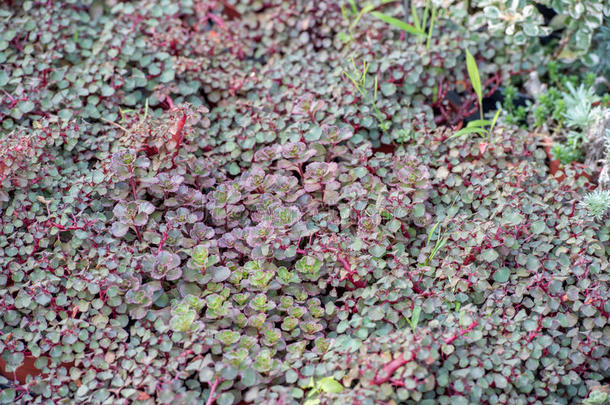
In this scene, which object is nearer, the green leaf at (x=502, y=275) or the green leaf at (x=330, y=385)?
the green leaf at (x=330, y=385)

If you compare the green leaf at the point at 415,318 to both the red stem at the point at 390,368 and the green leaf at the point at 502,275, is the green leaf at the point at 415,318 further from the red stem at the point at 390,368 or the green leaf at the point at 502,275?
Answer: the green leaf at the point at 502,275

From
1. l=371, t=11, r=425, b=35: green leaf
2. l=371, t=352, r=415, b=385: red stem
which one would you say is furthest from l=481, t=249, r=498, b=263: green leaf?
l=371, t=11, r=425, b=35: green leaf

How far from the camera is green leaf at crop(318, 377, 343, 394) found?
1.79 m

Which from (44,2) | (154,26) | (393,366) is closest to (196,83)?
(154,26)

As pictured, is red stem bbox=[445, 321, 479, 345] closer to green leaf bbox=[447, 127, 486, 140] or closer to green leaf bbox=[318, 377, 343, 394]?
green leaf bbox=[318, 377, 343, 394]

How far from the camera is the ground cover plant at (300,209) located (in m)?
1.89

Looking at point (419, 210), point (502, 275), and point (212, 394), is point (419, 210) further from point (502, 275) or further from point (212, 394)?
point (212, 394)

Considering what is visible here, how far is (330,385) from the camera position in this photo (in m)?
1.80

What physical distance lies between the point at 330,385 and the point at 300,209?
0.74 metres

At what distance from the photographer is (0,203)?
7.30 feet

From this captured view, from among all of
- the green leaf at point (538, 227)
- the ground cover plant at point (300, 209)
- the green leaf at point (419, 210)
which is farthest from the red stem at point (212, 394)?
the green leaf at point (538, 227)

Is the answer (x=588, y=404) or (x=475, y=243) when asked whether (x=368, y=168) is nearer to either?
(x=475, y=243)

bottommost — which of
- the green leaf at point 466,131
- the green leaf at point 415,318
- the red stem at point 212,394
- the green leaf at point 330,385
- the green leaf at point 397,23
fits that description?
the red stem at point 212,394

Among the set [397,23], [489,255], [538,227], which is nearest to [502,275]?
[489,255]
